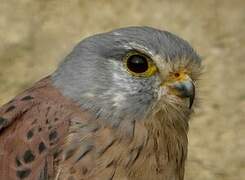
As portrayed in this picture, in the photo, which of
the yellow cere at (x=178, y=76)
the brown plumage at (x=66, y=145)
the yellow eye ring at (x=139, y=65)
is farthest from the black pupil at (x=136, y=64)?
the brown plumage at (x=66, y=145)

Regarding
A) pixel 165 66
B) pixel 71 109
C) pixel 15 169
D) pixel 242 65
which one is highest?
pixel 242 65

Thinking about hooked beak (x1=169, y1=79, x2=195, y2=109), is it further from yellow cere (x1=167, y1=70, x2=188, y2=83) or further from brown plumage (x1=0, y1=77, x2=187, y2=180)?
brown plumage (x1=0, y1=77, x2=187, y2=180)

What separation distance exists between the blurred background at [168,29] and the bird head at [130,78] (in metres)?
3.29

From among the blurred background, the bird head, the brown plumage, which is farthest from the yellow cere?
the blurred background

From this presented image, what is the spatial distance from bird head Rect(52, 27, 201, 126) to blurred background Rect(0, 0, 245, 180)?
329 cm

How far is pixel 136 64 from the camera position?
516 cm

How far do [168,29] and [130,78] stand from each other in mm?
4413

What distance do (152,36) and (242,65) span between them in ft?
13.3

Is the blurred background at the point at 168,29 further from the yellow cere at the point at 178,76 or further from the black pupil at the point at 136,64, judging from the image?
the black pupil at the point at 136,64

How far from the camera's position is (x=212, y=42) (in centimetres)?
948

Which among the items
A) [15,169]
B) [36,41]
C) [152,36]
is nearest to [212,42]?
[36,41]

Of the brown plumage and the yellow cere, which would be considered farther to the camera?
the yellow cere

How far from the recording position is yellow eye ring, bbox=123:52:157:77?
17.0 ft

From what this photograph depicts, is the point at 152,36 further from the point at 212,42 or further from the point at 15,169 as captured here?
the point at 212,42
